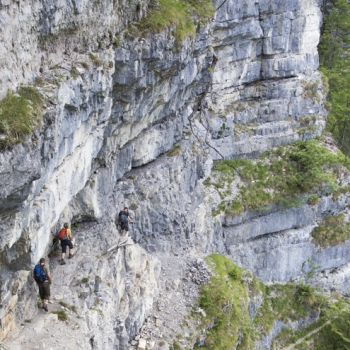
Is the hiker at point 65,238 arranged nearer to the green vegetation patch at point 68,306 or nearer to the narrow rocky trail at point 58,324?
the narrow rocky trail at point 58,324

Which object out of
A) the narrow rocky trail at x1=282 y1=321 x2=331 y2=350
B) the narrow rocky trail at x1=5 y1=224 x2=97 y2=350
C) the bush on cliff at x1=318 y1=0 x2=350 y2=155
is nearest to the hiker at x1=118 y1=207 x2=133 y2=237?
the narrow rocky trail at x1=5 y1=224 x2=97 y2=350

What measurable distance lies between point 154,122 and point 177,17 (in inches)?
194

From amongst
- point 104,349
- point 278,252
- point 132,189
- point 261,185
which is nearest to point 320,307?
point 278,252

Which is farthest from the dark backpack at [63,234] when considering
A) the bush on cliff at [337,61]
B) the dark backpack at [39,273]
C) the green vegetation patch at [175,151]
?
the bush on cliff at [337,61]

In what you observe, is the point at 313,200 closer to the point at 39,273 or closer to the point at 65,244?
the point at 65,244

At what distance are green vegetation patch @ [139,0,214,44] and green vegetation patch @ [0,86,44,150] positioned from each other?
21.6 ft

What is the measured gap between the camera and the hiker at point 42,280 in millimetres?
11594

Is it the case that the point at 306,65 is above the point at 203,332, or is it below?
above

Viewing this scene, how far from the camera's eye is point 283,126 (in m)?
27.9

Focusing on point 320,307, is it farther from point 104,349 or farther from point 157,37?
point 157,37

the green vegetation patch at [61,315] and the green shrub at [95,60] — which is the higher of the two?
the green shrub at [95,60]

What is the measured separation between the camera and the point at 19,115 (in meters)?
8.07

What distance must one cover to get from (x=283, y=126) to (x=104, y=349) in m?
20.0

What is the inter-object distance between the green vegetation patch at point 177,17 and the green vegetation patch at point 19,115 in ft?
21.6
